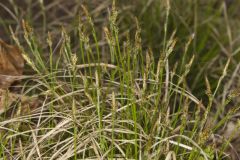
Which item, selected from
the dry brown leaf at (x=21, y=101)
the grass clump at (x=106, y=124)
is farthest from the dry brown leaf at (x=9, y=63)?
the grass clump at (x=106, y=124)

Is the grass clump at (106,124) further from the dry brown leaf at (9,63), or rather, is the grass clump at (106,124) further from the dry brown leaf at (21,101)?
the dry brown leaf at (9,63)

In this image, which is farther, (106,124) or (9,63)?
(9,63)

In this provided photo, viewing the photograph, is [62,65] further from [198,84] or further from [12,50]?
[198,84]

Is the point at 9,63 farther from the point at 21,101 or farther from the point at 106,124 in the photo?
the point at 106,124

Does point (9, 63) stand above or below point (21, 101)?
above

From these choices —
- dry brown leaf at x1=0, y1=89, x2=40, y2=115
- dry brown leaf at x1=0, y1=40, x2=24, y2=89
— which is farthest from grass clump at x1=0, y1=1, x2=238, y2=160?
dry brown leaf at x1=0, y1=40, x2=24, y2=89

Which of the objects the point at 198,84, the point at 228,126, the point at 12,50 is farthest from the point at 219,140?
the point at 12,50

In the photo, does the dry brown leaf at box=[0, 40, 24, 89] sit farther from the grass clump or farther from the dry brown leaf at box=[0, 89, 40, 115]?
the grass clump

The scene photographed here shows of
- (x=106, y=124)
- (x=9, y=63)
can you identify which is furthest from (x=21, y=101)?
(x=106, y=124)
